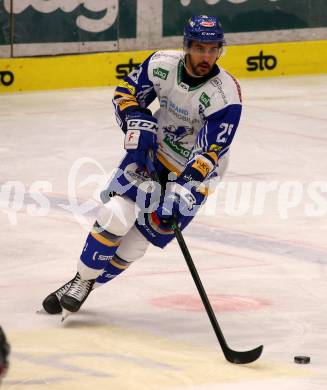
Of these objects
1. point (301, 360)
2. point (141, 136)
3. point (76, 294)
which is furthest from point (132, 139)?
point (301, 360)

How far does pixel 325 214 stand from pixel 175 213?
2.48 meters

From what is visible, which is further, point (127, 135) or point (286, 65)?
point (286, 65)

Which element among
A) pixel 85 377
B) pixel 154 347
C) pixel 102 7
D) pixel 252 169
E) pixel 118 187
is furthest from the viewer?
pixel 102 7

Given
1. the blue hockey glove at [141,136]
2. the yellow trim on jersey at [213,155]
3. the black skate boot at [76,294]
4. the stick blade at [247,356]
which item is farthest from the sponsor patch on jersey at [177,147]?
the stick blade at [247,356]

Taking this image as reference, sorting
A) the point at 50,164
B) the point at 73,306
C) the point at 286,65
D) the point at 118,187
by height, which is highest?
the point at 118,187

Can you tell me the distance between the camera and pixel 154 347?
5.34 m

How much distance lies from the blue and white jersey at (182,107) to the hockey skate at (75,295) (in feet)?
2.11

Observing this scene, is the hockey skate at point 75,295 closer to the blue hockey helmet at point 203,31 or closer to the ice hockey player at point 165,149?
the ice hockey player at point 165,149

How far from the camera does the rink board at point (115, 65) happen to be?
11.3 metres

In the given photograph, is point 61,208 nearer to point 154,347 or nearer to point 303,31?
point 154,347

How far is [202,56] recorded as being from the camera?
18.3ft

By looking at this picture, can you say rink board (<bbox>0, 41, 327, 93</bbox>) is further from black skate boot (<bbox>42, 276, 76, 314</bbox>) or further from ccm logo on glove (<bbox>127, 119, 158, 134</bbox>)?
ccm logo on glove (<bbox>127, 119, 158, 134</bbox>)

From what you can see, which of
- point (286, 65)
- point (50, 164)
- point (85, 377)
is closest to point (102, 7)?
point (286, 65)

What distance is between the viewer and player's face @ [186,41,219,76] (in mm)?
5547
